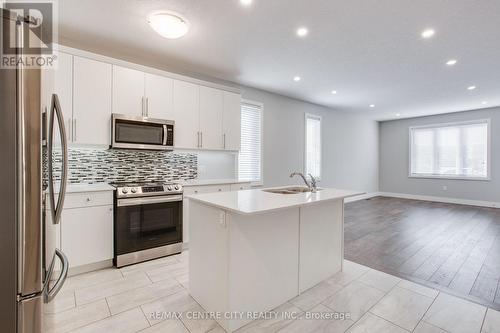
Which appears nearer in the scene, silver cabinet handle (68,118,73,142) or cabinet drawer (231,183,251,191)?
silver cabinet handle (68,118,73,142)

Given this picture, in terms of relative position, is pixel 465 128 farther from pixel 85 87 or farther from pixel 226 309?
→ pixel 85 87

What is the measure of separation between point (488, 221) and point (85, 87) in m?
7.46

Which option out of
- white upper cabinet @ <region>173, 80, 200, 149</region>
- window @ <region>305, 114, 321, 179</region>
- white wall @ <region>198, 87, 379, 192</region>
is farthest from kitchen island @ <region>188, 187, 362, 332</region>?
window @ <region>305, 114, 321, 179</region>

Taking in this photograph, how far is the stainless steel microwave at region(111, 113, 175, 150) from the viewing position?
2913 mm

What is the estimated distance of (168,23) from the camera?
92.9 inches

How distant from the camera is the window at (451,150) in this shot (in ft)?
22.0

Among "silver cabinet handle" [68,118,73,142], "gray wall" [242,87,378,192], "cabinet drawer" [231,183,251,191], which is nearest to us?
"silver cabinet handle" [68,118,73,142]

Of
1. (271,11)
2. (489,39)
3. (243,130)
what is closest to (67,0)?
(271,11)

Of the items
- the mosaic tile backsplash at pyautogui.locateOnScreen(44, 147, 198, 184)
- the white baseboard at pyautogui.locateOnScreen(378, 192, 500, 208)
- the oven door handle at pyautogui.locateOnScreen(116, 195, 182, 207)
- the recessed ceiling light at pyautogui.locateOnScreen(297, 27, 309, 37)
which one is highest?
the recessed ceiling light at pyautogui.locateOnScreen(297, 27, 309, 37)

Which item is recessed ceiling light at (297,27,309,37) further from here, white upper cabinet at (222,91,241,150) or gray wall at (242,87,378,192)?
gray wall at (242,87,378,192)

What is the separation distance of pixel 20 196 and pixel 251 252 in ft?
4.65

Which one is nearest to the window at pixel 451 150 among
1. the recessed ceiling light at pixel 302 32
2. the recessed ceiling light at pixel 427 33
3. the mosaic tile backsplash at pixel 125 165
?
the recessed ceiling light at pixel 427 33

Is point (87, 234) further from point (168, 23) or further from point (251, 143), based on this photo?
point (251, 143)

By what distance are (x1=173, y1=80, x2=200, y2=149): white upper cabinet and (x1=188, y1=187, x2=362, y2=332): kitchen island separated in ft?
5.20
